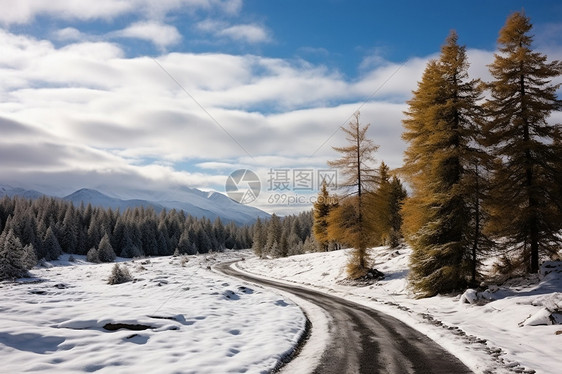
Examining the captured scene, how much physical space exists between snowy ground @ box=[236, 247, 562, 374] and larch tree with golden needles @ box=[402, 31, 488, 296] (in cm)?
165

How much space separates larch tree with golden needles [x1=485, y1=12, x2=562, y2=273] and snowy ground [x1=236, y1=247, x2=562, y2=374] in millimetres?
1761

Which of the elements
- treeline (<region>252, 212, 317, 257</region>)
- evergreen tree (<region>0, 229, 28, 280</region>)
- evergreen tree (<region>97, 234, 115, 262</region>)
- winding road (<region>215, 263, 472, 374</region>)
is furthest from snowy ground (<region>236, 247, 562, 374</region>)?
evergreen tree (<region>97, 234, 115, 262</region>)

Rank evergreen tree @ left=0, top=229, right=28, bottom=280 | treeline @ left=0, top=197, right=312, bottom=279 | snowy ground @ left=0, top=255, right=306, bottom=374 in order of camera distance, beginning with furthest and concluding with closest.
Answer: treeline @ left=0, top=197, right=312, bottom=279
evergreen tree @ left=0, top=229, right=28, bottom=280
snowy ground @ left=0, top=255, right=306, bottom=374

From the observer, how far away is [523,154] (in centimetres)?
1767

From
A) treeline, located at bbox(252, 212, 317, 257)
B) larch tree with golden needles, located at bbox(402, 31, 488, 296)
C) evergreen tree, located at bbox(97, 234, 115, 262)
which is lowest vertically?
evergreen tree, located at bbox(97, 234, 115, 262)

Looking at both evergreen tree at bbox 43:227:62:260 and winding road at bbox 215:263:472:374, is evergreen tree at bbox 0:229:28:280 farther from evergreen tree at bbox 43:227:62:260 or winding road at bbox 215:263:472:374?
evergreen tree at bbox 43:227:62:260

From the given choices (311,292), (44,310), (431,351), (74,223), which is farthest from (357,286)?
(74,223)

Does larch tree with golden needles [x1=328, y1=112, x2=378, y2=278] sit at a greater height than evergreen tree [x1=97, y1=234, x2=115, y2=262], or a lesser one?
greater

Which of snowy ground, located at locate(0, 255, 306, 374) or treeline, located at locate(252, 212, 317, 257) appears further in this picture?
treeline, located at locate(252, 212, 317, 257)

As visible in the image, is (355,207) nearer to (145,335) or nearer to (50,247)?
(145,335)

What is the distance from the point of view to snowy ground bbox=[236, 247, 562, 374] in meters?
8.95

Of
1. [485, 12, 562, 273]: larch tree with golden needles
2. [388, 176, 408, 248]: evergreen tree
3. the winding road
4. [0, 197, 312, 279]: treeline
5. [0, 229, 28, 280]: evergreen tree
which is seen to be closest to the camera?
the winding road

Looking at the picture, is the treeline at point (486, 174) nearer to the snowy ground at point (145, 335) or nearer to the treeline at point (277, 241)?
the snowy ground at point (145, 335)

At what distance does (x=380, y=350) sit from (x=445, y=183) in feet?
40.7
